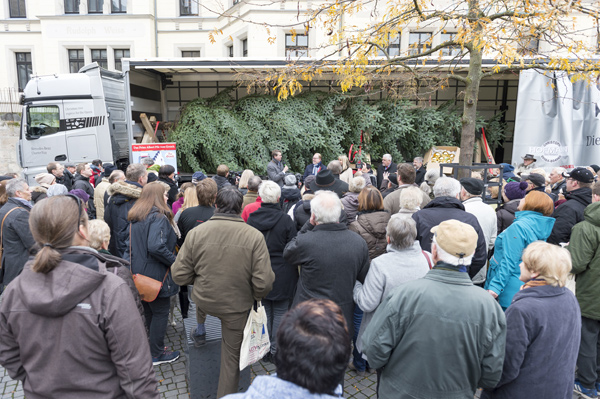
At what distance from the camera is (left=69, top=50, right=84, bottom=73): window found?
18.5 meters

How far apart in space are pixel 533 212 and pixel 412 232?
1528 millimetres

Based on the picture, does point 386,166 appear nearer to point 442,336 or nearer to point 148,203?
point 148,203

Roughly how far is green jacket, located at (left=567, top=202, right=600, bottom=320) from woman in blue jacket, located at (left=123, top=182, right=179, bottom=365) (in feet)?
12.1

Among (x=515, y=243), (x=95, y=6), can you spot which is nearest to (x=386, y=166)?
(x=515, y=243)

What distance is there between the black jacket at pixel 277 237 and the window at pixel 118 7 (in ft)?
63.0

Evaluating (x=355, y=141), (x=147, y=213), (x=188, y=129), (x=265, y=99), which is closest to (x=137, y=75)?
(x=188, y=129)

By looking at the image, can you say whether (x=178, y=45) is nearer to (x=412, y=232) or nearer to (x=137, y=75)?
(x=137, y=75)

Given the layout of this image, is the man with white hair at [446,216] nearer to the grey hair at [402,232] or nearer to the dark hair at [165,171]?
the grey hair at [402,232]

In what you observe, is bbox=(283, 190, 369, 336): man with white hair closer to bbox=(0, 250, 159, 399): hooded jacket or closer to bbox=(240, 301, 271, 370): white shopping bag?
bbox=(240, 301, 271, 370): white shopping bag

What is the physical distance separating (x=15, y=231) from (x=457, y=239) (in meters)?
4.28

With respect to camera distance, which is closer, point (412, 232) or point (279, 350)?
point (279, 350)

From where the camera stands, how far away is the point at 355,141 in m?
10.8

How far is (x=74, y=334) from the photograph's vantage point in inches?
67.1

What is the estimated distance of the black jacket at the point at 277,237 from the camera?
3727 millimetres
